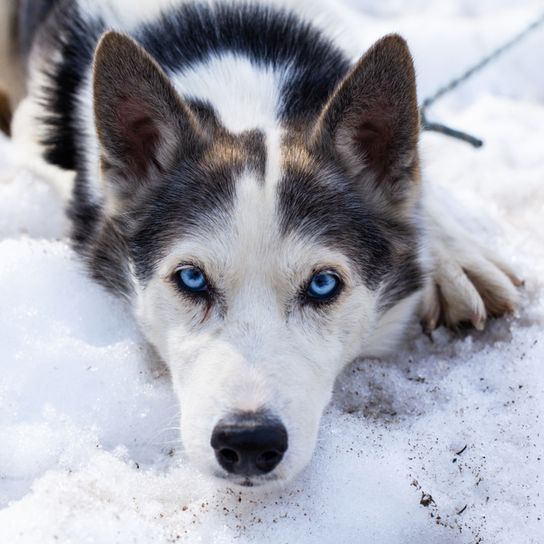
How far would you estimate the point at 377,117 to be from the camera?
2426 millimetres

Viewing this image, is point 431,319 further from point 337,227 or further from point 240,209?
point 240,209

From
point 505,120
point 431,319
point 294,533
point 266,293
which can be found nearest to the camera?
point 294,533

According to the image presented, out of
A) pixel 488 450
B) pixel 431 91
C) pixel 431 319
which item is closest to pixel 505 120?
pixel 431 91

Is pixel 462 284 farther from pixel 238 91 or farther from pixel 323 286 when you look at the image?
pixel 238 91

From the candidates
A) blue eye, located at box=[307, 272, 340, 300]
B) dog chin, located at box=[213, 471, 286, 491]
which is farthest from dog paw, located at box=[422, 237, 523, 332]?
dog chin, located at box=[213, 471, 286, 491]

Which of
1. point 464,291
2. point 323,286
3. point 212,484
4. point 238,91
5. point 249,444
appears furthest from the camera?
point 464,291

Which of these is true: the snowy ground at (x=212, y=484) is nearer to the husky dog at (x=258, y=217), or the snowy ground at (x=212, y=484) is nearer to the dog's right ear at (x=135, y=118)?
the husky dog at (x=258, y=217)

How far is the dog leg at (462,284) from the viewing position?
9.53 feet

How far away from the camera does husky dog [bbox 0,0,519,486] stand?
209cm

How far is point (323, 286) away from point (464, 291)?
0.81 m

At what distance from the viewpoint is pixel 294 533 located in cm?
203

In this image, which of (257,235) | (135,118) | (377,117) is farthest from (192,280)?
(377,117)

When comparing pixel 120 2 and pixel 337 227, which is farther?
pixel 120 2

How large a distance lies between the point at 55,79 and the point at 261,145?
1245 millimetres
